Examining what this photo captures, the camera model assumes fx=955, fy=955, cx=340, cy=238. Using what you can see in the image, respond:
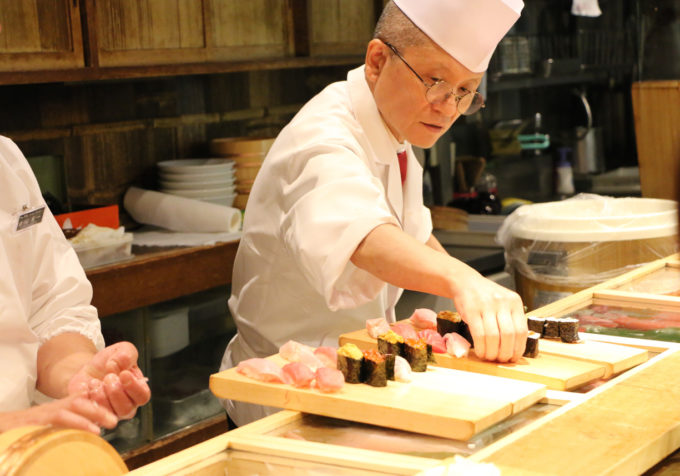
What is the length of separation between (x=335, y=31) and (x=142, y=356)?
1.86 metres

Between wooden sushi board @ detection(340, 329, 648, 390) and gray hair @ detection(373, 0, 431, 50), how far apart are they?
0.66 meters

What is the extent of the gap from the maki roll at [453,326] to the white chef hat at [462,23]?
1.83 ft

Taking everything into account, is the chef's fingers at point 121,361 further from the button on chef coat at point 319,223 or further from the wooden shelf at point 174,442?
the wooden shelf at point 174,442

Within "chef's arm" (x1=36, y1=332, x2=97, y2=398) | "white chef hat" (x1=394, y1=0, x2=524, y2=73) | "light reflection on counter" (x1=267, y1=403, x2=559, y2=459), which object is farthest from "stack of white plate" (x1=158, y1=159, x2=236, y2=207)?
"light reflection on counter" (x1=267, y1=403, x2=559, y2=459)

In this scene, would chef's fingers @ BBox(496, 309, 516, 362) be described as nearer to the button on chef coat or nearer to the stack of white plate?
the button on chef coat

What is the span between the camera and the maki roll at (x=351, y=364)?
4.90 ft

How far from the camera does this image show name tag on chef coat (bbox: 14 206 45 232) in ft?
5.98

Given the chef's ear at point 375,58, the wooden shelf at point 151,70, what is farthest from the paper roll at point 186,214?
the chef's ear at point 375,58

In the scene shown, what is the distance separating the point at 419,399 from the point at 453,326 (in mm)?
340

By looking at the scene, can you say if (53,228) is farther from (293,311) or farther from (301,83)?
(301,83)

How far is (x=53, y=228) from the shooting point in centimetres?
193

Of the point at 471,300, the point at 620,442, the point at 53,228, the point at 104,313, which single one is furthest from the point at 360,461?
the point at 104,313

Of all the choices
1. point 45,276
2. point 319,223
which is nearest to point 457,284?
point 319,223

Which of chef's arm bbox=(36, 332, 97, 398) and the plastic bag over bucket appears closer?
chef's arm bbox=(36, 332, 97, 398)
